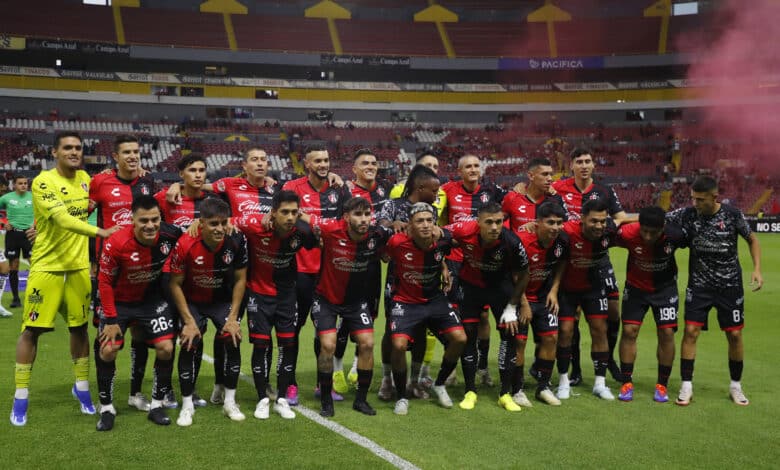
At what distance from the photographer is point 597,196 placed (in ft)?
26.7

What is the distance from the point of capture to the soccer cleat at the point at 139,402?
6.71 meters

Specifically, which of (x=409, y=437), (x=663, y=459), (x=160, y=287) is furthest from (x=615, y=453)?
(x=160, y=287)

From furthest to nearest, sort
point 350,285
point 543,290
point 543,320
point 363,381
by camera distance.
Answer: point 543,290, point 543,320, point 350,285, point 363,381

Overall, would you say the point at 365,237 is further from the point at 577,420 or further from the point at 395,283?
the point at 577,420

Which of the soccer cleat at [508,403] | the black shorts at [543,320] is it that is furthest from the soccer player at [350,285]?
the black shorts at [543,320]

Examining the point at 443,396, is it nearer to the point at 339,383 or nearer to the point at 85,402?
the point at 339,383

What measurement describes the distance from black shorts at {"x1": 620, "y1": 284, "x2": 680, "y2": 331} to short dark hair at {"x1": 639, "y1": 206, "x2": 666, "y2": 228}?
0.77 meters

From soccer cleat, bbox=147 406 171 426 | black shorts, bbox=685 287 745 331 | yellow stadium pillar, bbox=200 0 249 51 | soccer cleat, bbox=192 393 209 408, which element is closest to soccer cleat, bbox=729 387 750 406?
black shorts, bbox=685 287 745 331

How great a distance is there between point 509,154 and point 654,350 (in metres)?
41.9

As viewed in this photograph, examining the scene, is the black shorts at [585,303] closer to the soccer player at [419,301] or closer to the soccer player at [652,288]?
the soccer player at [652,288]

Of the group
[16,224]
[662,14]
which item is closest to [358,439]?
[16,224]

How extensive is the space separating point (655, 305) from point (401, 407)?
2.86 metres

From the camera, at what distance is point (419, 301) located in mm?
7070

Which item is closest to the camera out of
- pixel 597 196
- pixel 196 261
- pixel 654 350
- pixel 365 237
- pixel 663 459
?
pixel 663 459
